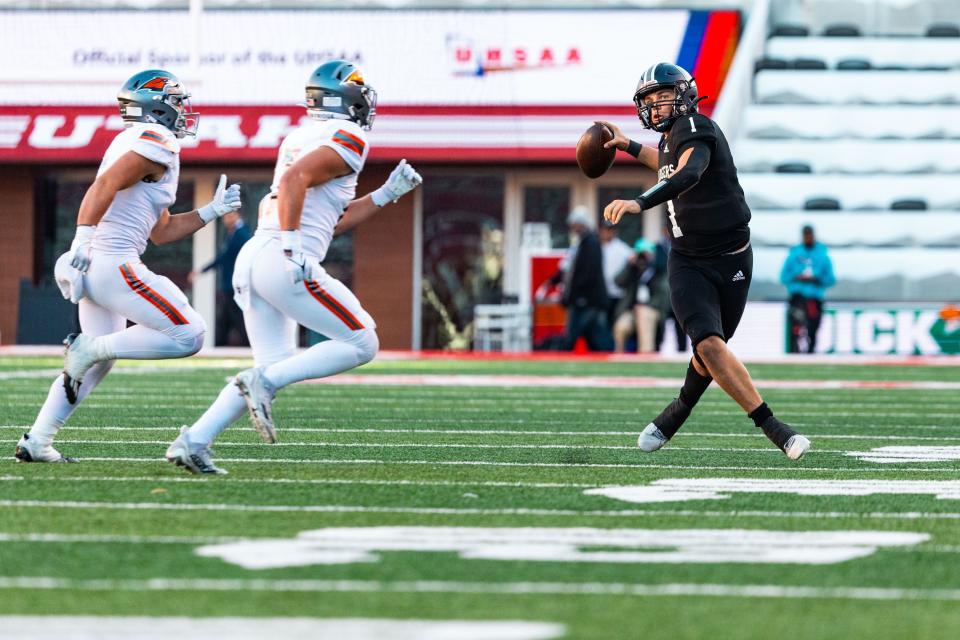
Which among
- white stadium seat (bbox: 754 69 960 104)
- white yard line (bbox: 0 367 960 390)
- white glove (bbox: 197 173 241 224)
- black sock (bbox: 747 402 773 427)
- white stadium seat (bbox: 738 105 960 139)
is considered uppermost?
white stadium seat (bbox: 754 69 960 104)

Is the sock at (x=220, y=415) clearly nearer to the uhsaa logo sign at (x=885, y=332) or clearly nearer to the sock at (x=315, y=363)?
the sock at (x=315, y=363)

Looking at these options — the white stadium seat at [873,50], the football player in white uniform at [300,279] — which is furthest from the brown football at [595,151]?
the white stadium seat at [873,50]

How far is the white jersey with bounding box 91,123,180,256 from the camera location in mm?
7230

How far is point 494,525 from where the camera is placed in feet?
17.8

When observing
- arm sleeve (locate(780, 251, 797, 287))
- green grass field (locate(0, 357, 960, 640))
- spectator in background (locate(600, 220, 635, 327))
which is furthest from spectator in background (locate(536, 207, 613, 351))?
green grass field (locate(0, 357, 960, 640))

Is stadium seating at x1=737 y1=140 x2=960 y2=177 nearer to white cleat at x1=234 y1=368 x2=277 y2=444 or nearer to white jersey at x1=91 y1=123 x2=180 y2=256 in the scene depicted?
white jersey at x1=91 y1=123 x2=180 y2=256

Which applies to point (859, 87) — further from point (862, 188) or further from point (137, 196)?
point (137, 196)

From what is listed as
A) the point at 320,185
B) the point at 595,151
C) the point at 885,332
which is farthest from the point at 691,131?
the point at 885,332

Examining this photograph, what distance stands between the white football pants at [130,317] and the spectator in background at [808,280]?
46.8 ft

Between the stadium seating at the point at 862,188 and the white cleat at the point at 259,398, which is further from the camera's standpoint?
the stadium seating at the point at 862,188

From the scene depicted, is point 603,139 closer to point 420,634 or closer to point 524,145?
point 420,634

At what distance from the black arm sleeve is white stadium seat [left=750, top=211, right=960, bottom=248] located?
15837mm

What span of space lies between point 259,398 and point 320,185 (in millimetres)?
884

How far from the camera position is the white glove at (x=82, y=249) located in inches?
280
